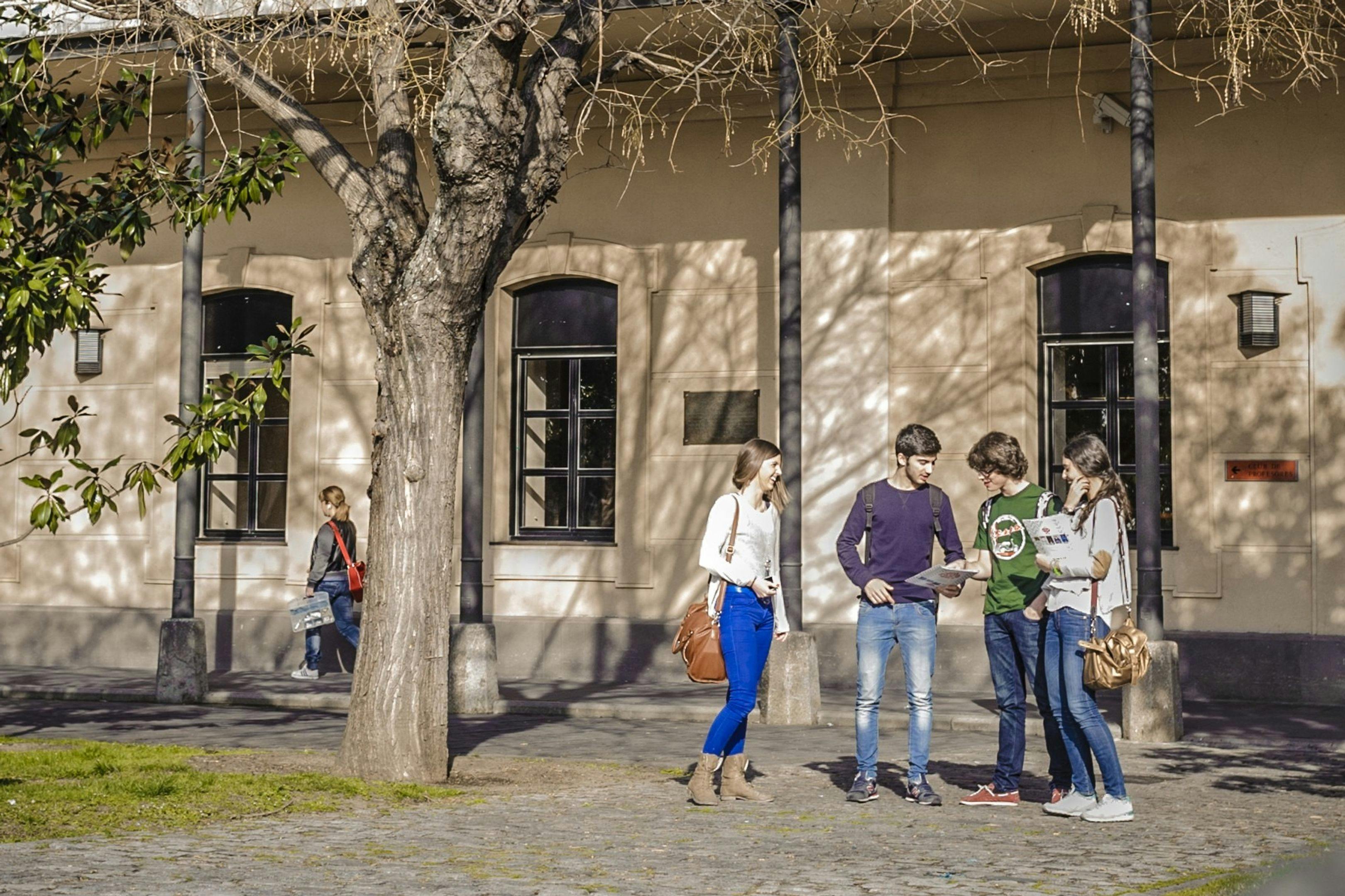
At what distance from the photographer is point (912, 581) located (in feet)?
26.6

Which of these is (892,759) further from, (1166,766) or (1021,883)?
(1021,883)

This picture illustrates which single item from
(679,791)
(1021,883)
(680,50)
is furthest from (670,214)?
(1021,883)

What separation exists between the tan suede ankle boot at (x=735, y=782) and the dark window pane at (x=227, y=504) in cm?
992

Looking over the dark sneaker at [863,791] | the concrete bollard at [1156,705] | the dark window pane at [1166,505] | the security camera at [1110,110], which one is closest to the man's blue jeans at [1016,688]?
the dark sneaker at [863,791]

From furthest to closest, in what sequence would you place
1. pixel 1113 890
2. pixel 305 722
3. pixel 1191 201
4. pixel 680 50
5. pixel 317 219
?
pixel 317 219 → pixel 680 50 → pixel 1191 201 → pixel 305 722 → pixel 1113 890

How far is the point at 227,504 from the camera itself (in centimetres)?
1711

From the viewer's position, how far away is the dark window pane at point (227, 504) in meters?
17.0

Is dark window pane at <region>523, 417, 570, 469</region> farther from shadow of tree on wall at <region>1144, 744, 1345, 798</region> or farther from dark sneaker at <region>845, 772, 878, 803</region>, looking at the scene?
dark sneaker at <region>845, 772, 878, 803</region>

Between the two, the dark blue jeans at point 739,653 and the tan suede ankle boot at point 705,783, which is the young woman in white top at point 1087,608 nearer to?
the dark blue jeans at point 739,653

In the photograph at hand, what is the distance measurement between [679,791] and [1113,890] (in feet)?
10.2

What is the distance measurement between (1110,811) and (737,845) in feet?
5.98

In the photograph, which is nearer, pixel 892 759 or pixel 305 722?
pixel 892 759

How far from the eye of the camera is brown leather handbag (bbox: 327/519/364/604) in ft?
50.1

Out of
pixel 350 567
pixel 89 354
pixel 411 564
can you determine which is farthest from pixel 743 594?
pixel 89 354
